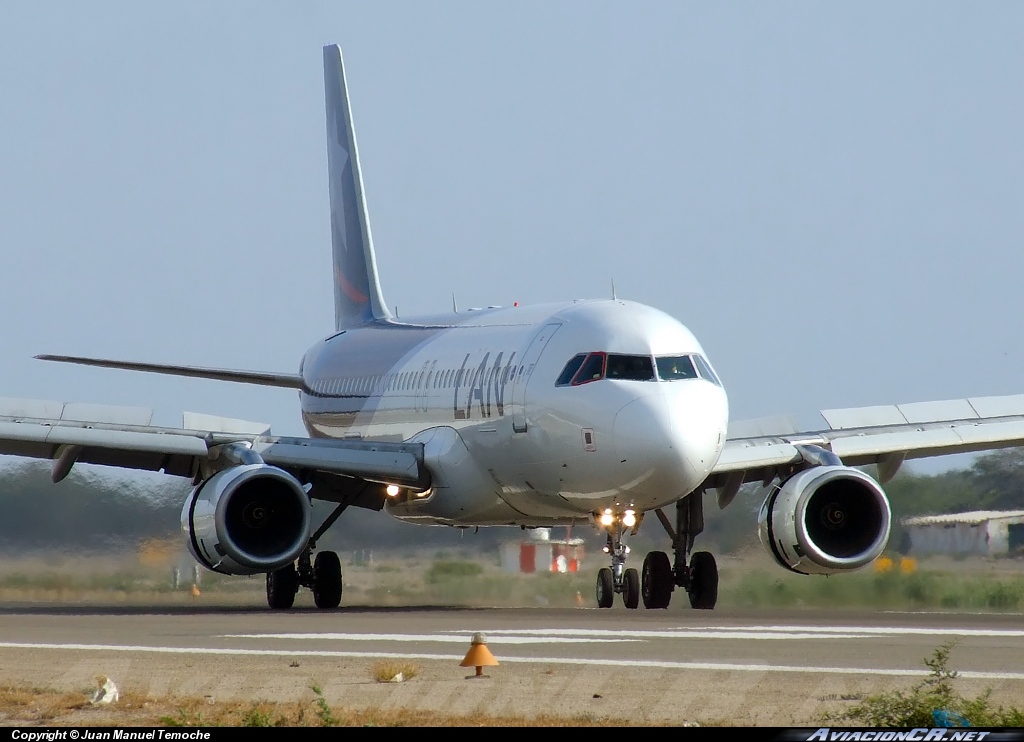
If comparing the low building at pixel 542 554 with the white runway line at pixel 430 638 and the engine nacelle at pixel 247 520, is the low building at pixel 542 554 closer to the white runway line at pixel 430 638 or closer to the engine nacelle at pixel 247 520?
the engine nacelle at pixel 247 520

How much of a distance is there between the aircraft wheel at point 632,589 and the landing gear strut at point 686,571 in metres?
1.51

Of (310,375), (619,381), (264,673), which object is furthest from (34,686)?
(310,375)

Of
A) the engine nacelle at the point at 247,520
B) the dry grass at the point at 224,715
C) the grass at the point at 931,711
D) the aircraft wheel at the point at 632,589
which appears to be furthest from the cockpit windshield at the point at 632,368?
the grass at the point at 931,711

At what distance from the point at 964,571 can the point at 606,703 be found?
15213mm

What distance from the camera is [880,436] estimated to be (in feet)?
83.4

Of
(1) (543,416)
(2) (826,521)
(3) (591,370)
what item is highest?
(3) (591,370)

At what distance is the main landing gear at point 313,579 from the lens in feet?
85.0

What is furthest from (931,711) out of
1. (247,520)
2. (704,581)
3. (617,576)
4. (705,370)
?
(247,520)

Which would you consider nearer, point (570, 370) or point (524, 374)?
point (570, 370)

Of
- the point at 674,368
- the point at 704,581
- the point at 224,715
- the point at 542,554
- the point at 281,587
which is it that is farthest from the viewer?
the point at 542,554

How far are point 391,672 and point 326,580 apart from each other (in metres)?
13.9

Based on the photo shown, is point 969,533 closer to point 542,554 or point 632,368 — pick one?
point 542,554

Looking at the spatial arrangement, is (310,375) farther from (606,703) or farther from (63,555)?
(606,703)

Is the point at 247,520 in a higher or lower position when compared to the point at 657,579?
higher
